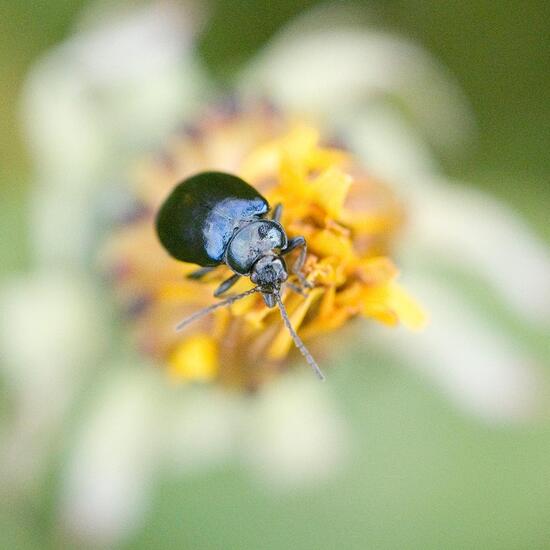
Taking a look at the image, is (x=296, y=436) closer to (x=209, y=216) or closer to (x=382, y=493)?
(x=382, y=493)

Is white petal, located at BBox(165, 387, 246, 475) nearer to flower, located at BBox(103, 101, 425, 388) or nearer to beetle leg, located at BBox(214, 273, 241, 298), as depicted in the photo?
flower, located at BBox(103, 101, 425, 388)

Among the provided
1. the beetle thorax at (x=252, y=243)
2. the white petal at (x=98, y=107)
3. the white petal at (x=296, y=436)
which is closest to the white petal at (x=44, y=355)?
the white petal at (x=98, y=107)

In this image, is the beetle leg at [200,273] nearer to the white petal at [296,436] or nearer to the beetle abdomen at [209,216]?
the beetle abdomen at [209,216]

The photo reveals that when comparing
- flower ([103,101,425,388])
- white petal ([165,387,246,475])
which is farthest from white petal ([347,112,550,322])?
white petal ([165,387,246,475])

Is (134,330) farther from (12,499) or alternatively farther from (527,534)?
(527,534)

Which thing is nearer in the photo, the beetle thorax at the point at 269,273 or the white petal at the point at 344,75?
the beetle thorax at the point at 269,273

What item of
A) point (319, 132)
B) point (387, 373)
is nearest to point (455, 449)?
point (387, 373)
